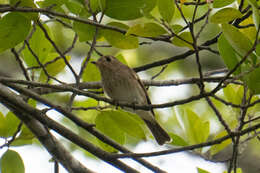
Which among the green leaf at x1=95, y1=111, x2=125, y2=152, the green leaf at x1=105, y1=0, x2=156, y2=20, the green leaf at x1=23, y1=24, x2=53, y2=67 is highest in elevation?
the green leaf at x1=23, y1=24, x2=53, y2=67

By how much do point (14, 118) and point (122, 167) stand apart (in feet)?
3.38

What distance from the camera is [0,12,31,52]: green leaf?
9.85 feet

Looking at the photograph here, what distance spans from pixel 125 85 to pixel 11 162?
1.65 meters

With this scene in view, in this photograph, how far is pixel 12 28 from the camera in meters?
3.02

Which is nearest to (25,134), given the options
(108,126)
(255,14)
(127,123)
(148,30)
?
(108,126)

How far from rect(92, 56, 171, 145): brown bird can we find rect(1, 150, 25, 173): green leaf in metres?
1.31

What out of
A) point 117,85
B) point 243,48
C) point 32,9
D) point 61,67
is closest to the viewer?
point 243,48

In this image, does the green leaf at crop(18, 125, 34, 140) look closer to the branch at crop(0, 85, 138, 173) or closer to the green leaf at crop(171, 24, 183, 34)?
the branch at crop(0, 85, 138, 173)

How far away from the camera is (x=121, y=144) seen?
3.59 meters

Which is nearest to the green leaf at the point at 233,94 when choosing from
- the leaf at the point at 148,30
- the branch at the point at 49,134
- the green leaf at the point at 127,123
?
the green leaf at the point at 127,123

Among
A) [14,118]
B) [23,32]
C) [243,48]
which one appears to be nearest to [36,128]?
[14,118]

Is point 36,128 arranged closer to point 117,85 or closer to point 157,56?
point 117,85

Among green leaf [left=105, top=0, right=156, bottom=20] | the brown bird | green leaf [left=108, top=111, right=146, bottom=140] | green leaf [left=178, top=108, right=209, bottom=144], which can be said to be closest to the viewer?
green leaf [left=105, top=0, right=156, bottom=20]

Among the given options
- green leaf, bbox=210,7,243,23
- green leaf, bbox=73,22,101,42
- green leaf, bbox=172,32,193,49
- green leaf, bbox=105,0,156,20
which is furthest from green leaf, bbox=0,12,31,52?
green leaf, bbox=210,7,243,23
